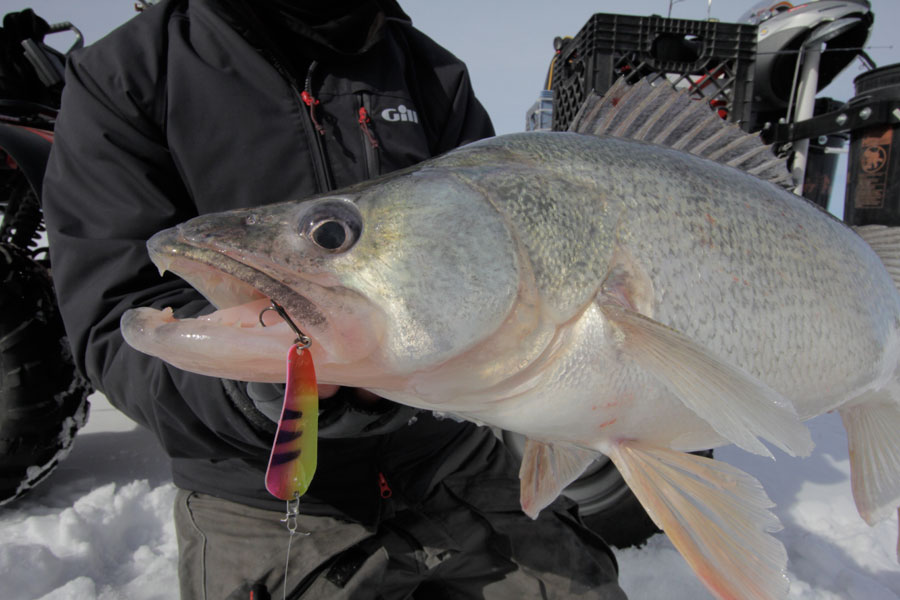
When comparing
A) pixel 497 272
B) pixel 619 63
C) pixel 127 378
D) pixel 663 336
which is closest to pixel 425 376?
pixel 497 272

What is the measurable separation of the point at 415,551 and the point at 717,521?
0.98 metres

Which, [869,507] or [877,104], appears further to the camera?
[877,104]

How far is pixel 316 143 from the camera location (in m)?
1.54

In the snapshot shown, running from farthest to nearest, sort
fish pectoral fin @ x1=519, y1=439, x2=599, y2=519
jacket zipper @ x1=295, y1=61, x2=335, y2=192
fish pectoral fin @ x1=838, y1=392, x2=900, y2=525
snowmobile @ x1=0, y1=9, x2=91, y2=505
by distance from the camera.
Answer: snowmobile @ x1=0, y1=9, x2=91, y2=505, jacket zipper @ x1=295, y1=61, x2=335, y2=192, fish pectoral fin @ x1=838, y1=392, x2=900, y2=525, fish pectoral fin @ x1=519, y1=439, x2=599, y2=519

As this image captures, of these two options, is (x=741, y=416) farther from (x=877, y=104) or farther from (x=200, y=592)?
(x=877, y=104)

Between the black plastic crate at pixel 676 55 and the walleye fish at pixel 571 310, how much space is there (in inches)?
76.6

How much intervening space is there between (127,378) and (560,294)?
0.98 metres

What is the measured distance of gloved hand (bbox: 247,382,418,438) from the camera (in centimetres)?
100

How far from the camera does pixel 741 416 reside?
845mm

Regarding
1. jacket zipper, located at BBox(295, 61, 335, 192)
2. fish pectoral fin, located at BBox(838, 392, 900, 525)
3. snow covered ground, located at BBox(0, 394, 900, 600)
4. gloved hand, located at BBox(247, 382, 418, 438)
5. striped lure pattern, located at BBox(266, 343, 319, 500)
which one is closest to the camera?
striped lure pattern, located at BBox(266, 343, 319, 500)

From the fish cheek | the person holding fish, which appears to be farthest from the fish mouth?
the person holding fish

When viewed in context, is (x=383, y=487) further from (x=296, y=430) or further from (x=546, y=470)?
Answer: (x=296, y=430)

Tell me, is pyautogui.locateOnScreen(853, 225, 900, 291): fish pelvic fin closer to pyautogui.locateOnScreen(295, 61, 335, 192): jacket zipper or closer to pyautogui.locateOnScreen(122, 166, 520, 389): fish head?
pyautogui.locateOnScreen(122, 166, 520, 389): fish head

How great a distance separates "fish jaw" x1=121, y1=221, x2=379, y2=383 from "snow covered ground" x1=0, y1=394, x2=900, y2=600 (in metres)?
1.38
